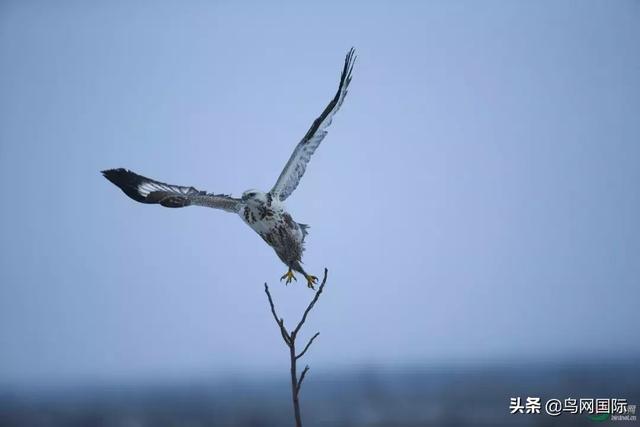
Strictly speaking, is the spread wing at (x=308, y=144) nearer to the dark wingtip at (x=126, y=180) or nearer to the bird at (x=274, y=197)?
the bird at (x=274, y=197)

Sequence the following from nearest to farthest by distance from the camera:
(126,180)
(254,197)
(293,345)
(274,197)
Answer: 1. (293,345)
2. (254,197)
3. (274,197)
4. (126,180)

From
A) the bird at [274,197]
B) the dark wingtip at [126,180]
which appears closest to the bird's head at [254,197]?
the bird at [274,197]

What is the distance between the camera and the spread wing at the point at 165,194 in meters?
6.60

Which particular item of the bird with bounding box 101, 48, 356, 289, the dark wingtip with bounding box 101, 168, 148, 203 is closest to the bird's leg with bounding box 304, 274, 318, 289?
the bird with bounding box 101, 48, 356, 289

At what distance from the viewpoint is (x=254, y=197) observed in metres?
6.38

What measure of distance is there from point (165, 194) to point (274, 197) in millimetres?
1225

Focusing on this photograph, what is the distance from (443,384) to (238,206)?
61.3 meters

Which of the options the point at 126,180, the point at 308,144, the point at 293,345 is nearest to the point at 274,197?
the point at 308,144

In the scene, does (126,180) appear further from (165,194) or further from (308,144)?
(308,144)

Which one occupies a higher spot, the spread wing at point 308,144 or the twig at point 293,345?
the spread wing at point 308,144

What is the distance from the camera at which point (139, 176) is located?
7.48 m

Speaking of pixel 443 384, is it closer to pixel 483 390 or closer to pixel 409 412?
pixel 483 390

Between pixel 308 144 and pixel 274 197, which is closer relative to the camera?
pixel 274 197

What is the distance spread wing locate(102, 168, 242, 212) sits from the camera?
660 centimetres
